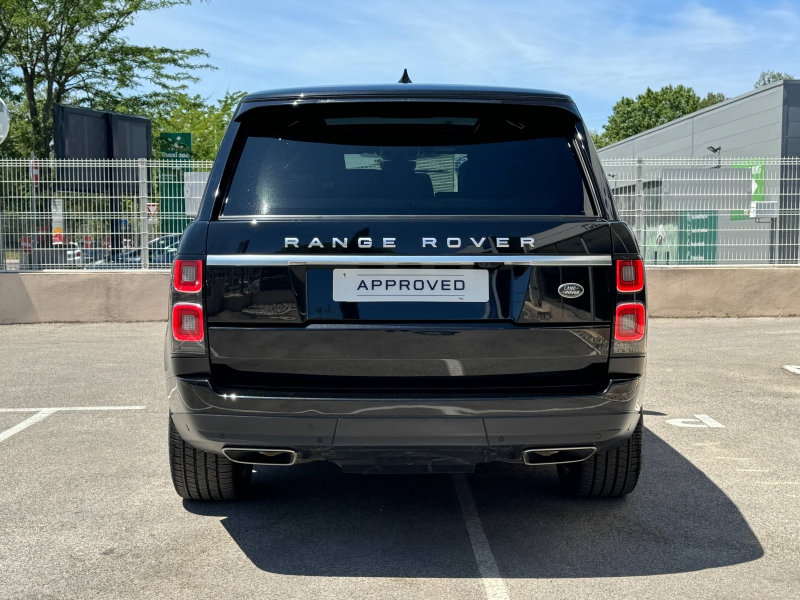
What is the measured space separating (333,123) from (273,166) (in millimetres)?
304

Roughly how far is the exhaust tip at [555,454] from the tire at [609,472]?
0.64m

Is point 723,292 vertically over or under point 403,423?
under

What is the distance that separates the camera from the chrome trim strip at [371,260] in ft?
10.6

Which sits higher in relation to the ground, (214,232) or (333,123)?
(333,123)

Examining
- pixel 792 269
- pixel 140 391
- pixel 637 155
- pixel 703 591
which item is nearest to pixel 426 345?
pixel 703 591

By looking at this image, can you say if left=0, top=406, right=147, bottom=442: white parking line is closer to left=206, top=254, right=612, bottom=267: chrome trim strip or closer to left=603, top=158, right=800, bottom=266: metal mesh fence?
left=206, top=254, right=612, bottom=267: chrome trim strip

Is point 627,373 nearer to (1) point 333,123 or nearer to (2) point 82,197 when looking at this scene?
(1) point 333,123

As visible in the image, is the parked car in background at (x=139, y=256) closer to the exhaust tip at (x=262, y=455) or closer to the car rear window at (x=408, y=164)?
the car rear window at (x=408, y=164)

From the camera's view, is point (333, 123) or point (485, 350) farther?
point (333, 123)

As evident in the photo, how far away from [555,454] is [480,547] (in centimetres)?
56

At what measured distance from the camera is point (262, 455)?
11.3ft

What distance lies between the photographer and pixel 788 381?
26.6ft

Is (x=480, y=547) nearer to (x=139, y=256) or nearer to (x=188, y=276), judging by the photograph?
(x=188, y=276)

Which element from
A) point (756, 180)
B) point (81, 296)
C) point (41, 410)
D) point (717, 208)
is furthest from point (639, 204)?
point (41, 410)
